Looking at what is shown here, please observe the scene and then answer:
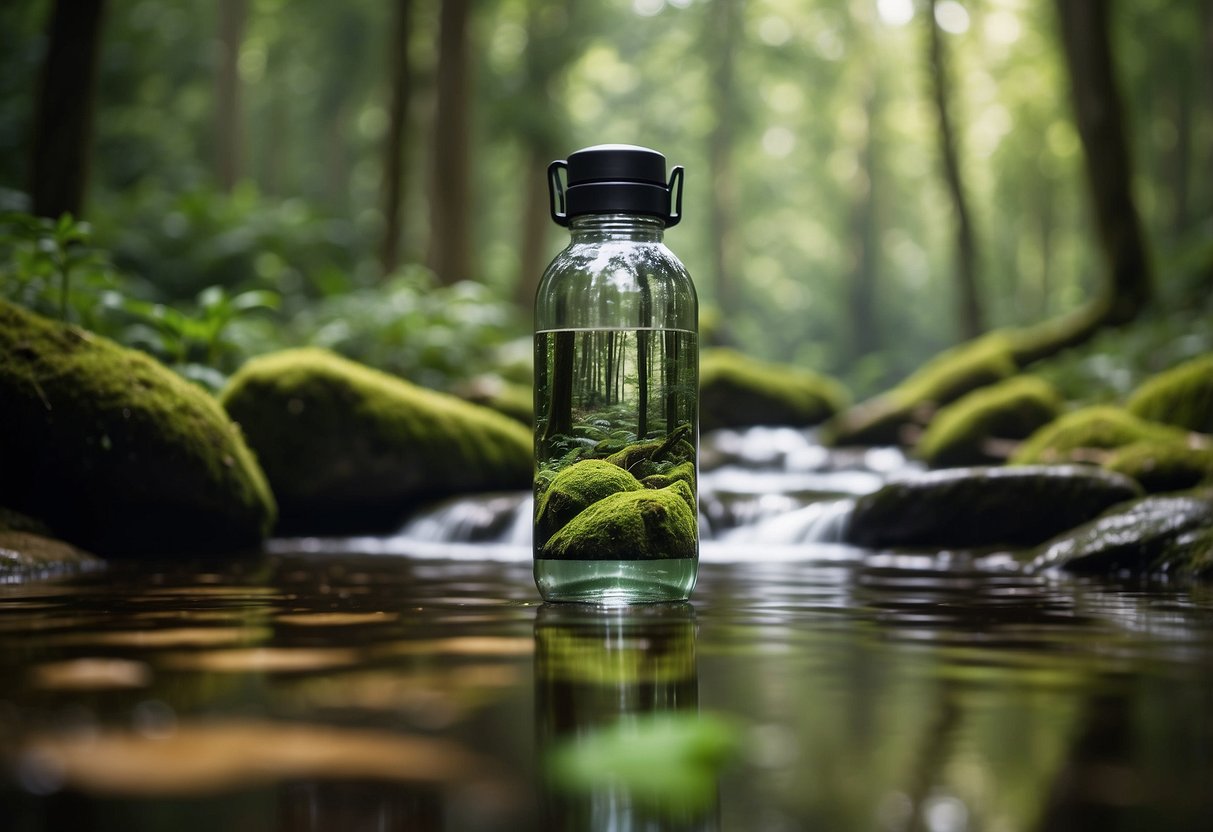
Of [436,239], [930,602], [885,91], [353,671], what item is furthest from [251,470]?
[885,91]

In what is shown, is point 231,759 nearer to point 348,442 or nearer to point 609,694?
point 609,694

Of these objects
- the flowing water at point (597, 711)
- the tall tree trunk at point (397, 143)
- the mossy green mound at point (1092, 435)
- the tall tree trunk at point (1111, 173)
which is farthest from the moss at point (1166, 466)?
the tall tree trunk at point (397, 143)

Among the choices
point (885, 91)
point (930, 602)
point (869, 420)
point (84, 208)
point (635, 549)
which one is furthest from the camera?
point (885, 91)

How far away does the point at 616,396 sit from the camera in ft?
10.1

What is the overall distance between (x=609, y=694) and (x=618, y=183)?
1.69 metres

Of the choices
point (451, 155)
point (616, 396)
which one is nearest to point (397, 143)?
point (451, 155)

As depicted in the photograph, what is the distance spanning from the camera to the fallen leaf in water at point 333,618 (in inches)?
110

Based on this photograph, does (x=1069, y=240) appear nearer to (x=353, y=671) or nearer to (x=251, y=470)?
(x=251, y=470)

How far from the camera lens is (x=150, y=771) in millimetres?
1285

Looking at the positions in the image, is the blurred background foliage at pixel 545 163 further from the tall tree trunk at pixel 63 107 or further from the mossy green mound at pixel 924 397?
the mossy green mound at pixel 924 397

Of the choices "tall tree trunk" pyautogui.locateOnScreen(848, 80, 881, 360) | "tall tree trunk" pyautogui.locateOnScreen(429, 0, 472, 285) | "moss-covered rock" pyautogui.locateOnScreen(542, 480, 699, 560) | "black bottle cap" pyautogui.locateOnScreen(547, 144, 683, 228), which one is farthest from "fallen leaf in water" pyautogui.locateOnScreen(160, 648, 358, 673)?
"tall tree trunk" pyautogui.locateOnScreen(848, 80, 881, 360)

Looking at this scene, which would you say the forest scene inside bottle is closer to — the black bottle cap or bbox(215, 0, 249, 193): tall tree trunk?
the black bottle cap

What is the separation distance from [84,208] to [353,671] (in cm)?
861

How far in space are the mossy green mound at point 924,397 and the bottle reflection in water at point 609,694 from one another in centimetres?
951
